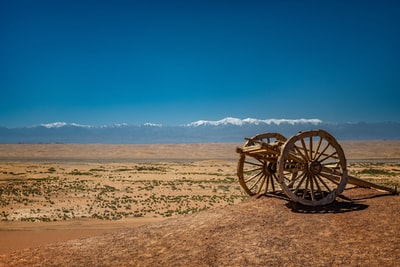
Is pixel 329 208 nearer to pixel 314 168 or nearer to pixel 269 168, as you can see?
pixel 314 168

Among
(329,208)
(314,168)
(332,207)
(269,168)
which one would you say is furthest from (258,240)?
(269,168)

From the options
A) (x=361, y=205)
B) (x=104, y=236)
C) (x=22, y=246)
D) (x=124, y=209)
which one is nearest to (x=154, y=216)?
(x=124, y=209)

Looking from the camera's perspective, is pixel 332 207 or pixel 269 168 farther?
pixel 269 168

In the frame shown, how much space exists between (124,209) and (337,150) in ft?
41.9

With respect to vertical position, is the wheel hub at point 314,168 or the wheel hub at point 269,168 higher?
the wheel hub at point 314,168

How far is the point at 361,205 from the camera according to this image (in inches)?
378

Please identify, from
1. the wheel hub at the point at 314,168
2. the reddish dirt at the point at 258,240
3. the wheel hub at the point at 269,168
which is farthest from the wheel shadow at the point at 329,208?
the wheel hub at the point at 269,168

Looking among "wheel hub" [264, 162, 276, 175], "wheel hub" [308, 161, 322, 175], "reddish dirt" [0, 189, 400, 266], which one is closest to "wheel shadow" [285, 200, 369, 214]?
"reddish dirt" [0, 189, 400, 266]

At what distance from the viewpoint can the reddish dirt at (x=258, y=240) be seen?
7.32 metres

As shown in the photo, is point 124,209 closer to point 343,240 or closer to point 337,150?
point 337,150

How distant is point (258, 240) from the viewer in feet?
26.7

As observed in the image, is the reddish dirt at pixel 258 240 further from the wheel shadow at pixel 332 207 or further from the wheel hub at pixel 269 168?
the wheel hub at pixel 269 168

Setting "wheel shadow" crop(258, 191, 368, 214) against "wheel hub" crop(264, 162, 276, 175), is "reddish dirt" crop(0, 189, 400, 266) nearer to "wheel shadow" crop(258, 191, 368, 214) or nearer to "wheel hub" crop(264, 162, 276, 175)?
"wheel shadow" crop(258, 191, 368, 214)

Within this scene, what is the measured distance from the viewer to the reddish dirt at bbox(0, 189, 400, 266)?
7.32m
